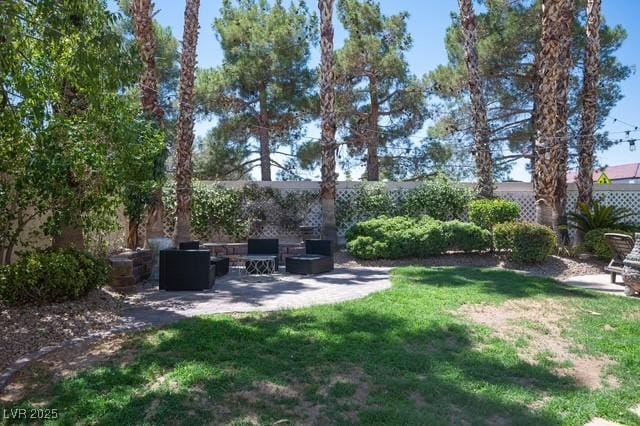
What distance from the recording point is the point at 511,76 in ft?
62.9

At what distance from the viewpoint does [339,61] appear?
1961 centimetres

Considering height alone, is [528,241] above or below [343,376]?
above

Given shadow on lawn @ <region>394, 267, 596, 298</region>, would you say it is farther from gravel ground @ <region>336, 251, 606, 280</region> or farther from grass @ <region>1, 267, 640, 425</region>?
grass @ <region>1, 267, 640, 425</region>

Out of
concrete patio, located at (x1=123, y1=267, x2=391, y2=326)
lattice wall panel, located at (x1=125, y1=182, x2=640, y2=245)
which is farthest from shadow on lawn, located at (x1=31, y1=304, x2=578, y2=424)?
lattice wall panel, located at (x1=125, y1=182, x2=640, y2=245)

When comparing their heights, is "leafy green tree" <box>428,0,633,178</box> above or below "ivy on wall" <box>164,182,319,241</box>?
above

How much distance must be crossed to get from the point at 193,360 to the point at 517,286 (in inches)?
226

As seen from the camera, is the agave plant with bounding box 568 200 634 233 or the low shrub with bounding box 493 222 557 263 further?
the agave plant with bounding box 568 200 634 233

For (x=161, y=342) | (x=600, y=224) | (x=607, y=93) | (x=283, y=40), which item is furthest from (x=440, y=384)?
(x=607, y=93)

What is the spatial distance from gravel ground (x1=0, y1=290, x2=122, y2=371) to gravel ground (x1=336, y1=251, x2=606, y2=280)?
6.52 m

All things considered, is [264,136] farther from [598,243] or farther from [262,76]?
[598,243]

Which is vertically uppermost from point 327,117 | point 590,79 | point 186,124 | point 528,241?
point 590,79

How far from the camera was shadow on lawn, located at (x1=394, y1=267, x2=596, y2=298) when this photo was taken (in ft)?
25.2

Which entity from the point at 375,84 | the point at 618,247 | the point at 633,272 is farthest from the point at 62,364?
the point at 375,84

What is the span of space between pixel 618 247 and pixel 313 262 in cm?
570
